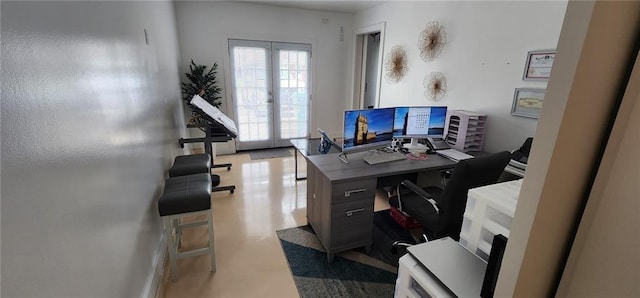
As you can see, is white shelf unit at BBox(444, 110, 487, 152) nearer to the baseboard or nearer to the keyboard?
the keyboard

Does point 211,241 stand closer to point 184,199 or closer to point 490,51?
point 184,199

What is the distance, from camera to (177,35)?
4.07 m

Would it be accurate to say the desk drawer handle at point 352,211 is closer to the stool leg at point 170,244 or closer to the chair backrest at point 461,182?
the chair backrest at point 461,182

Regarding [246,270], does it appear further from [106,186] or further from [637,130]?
[637,130]

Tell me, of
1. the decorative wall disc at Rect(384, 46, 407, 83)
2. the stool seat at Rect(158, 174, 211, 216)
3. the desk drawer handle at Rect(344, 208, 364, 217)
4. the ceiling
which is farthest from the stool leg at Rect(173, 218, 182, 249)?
the ceiling

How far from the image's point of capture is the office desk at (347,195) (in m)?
1.98

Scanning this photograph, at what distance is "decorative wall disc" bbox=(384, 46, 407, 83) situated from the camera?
3.81 meters

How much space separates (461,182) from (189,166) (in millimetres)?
2279

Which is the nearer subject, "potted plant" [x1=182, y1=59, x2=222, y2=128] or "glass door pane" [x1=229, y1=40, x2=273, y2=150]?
"potted plant" [x1=182, y1=59, x2=222, y2=128]

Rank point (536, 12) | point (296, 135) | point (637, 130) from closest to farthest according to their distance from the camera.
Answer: point (637, 130)
point (536, 12)
point (296, 135)

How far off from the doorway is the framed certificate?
2.60m

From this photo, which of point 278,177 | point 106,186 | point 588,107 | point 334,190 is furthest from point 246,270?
point 588,107

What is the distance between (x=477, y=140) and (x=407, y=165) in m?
1.01

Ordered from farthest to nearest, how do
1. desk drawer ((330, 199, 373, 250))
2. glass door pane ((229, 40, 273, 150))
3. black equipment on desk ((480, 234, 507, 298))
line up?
glass door pane ((229, 40, 273, 150))
desk drawer ((330, 199, 373, 250))
black equipment on desk ((480, 234, 507, 298))
